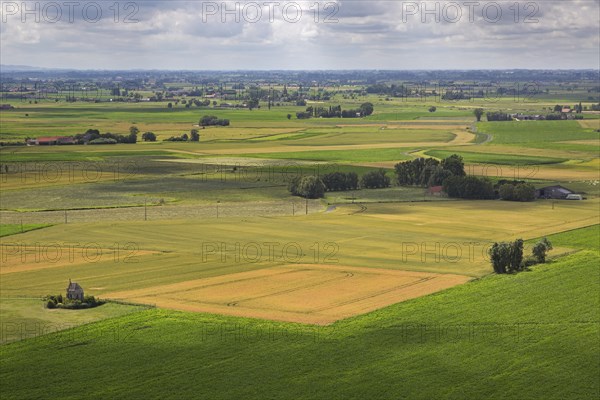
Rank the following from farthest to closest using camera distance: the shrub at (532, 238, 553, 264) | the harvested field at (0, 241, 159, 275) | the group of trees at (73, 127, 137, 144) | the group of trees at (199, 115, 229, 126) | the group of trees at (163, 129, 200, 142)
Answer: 1. the group of trees at (199, 115, 229, 126)
2. the group of trees at (163, 129, 200, 142)
3. the group of trees at (73, 127, 137, 144)
4. the shrub at (532, 238, 553, 264)
5. the harvested field at (0, 241, 159, 275)

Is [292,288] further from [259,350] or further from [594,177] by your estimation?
[594,177]

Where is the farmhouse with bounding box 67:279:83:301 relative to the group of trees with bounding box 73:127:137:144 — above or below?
below

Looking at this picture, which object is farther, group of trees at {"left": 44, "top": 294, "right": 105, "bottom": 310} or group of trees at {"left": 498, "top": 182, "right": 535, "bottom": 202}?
group of trees at {"left": 498, "top": 182, "right": 535, "bottom": 202}

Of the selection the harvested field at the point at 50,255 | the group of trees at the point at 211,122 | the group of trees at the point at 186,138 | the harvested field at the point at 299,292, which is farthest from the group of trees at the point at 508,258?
the group of trees at the point at 211,122

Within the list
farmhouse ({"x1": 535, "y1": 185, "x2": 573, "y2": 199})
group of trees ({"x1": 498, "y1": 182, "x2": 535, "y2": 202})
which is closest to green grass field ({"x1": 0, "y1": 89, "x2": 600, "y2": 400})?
group of trees ({"x1": 498, "y1": 182, "x2": 535, "y2": 202})

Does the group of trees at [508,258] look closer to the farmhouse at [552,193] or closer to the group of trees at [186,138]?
the farmhouse at [552,193]

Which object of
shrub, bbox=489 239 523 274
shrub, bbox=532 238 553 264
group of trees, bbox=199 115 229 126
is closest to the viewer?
shrub, bbox=489 239 523 274

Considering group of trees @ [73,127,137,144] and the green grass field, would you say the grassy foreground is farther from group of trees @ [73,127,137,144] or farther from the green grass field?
group of trees @ [73,127,137,144]
